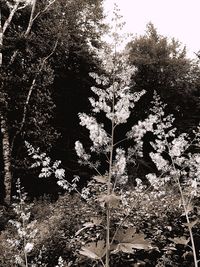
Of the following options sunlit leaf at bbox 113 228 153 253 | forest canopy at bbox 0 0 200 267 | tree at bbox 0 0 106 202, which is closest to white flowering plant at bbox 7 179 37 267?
forest canopy at bbox 0 0 200 267

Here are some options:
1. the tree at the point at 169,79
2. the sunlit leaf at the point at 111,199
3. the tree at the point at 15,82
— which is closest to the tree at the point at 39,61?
the tree at the point at 15,82

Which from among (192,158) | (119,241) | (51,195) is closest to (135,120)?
(51,195)

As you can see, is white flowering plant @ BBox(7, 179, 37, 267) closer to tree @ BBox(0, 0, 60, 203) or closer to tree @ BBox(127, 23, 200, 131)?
tree @ BBox(0, 0, 60, 203)

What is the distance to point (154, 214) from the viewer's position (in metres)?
7.15

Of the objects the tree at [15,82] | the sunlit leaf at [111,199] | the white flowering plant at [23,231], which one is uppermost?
the tree at [15,82]

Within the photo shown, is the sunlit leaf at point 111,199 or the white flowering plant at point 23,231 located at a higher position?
the sunlit leaf at point 111,199

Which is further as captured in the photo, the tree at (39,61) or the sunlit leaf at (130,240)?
the tree at (39,61)

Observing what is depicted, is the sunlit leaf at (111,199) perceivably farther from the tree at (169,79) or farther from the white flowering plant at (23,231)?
the tree at (169,79)

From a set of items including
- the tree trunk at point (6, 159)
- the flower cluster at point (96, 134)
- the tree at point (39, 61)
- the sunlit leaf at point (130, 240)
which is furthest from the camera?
the tree at point (39, 61)

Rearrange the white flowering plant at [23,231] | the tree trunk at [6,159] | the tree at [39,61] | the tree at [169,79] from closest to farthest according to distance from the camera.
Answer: the white flowering plant at [23,231] → the tree trunk at [6,159] → the tree at [39,61] → the tree at [169,79]

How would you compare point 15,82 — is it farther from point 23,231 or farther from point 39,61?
point 23,231

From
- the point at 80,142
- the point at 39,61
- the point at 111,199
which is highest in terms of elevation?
the point at 39,61

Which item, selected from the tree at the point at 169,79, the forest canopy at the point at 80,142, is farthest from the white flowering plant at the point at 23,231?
the tree at the point at 169,79

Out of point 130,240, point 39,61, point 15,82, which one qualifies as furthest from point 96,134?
point 39,61
